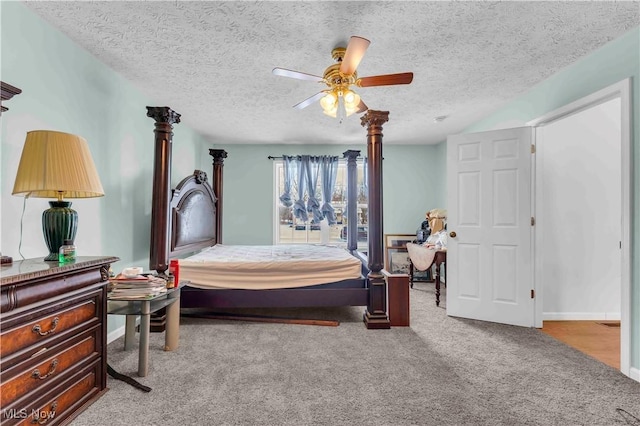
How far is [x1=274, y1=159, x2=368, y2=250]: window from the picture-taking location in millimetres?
5602

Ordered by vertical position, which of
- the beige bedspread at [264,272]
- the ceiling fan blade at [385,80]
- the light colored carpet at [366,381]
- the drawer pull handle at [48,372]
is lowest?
the light colored carpet at [366,381]

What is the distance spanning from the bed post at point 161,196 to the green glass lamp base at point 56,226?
116 centimetres

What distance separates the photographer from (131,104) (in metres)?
3.05

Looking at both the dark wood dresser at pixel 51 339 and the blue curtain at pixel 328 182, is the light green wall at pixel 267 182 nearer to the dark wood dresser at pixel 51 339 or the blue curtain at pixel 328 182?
the blue curtain at pixel 328 182

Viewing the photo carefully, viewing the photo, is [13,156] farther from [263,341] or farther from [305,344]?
[305,344]

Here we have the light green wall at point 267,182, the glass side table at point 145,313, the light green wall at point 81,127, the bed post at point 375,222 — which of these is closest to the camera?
the light green wall at point 81,127

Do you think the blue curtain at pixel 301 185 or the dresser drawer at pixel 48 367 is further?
the blue curtain at pixel 301 185

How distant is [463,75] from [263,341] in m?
3.04

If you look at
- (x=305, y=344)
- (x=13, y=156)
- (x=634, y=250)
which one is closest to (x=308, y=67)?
(x=13, y=156)

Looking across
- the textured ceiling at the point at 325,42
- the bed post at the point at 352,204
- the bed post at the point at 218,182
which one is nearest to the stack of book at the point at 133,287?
the textured ceiling at the point at 325,42

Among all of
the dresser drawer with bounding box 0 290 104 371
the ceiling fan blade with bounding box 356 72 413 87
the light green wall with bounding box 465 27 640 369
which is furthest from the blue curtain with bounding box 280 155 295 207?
the dresser drawer with bounding box 0 290 104 371

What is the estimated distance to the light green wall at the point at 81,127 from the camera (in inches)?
74.0

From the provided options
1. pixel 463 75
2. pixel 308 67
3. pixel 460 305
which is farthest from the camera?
pixel 460 305

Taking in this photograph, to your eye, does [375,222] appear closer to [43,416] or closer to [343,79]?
[343,79]
